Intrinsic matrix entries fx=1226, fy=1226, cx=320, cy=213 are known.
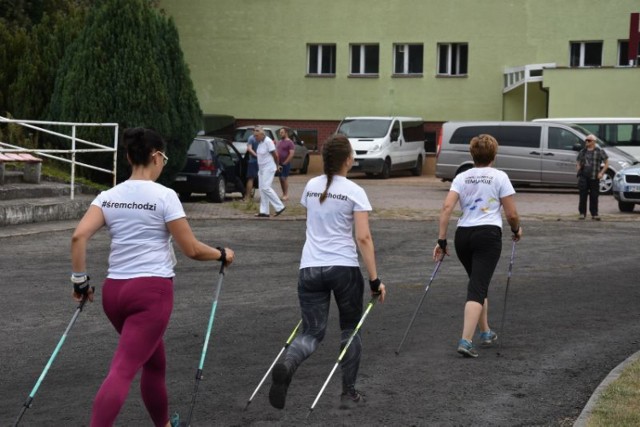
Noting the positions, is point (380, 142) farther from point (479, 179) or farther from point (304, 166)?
point (479, 179)

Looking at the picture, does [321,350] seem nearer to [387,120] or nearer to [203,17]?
[387,120]

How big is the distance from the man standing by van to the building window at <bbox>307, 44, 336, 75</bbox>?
83.2ft

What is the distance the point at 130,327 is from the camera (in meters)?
5.84

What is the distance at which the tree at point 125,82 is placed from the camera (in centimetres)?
2473

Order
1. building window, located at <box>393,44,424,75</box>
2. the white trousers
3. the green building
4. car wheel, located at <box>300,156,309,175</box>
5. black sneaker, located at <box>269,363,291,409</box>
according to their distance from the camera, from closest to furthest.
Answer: black sneaker, located at <box>269,363,291,409</box> → the white trousers → car wheel, located at <box>300,156,309,175</box> → the green building → building window, located at <box>393,44,424,75</box>

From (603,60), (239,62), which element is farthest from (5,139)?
(603,60)

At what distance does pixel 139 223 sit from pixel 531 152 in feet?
90.0

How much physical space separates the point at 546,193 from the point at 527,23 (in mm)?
14225

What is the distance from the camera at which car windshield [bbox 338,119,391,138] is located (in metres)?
39.8

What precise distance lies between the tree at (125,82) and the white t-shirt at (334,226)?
1749 cm

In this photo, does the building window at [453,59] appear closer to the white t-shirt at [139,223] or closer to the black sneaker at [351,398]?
the black sneaker at [351,398]

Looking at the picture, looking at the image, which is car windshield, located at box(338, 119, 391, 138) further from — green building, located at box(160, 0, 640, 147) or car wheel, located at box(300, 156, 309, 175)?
green building, located at box(160, 0, 640, 147)

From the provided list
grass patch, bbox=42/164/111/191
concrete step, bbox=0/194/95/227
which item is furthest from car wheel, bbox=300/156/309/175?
concrete step, bbox=0/194/95/227

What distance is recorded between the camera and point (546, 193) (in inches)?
1305
